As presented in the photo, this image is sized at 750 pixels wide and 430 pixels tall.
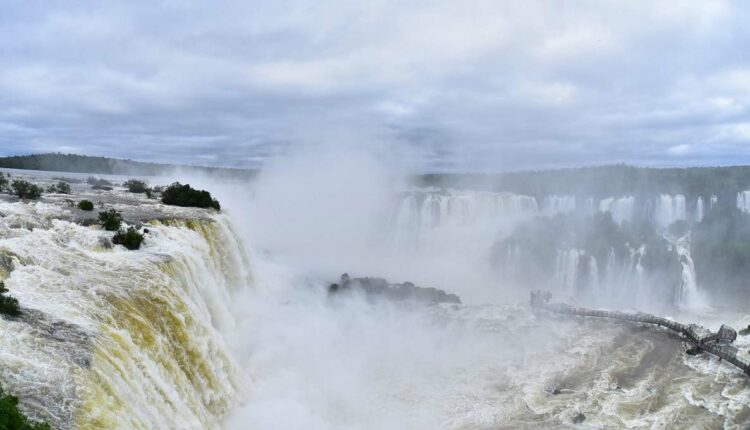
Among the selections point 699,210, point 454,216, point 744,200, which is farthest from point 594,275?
point 744,200

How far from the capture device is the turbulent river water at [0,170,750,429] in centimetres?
1137

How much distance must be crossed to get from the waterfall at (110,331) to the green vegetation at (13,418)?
42 centimetres

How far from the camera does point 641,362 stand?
24.0m

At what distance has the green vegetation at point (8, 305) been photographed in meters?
11.0

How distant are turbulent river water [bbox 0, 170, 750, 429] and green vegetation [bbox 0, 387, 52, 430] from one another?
0.50m

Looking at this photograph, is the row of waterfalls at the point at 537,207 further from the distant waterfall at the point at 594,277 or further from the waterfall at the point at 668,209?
the distant waterfall at the point at 594,277

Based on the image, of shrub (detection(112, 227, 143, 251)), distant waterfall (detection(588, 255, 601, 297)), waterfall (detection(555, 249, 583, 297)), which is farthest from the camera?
waterfall (detection(555, 249, 583, 297))

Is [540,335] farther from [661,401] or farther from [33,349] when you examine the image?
[33,349]

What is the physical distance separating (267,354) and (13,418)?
15.0 m

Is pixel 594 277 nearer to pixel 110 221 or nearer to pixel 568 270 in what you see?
pixel 568 270

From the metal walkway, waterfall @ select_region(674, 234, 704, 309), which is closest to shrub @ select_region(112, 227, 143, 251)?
the metal walkway

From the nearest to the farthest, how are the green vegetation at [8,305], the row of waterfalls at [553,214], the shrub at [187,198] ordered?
the green vegetation at [8,305], the shrub at [187,198], the row of waterfalls at [553,214]

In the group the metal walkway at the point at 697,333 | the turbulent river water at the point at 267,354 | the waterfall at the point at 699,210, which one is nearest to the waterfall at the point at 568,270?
the metal walkway at the point at 697,333

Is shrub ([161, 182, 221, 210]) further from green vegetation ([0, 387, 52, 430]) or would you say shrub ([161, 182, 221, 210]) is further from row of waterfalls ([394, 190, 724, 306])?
row of waterfalls ([394, 190, 724, 306])
